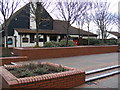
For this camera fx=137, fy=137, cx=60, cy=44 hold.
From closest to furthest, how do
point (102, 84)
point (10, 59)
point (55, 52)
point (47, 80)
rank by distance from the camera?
1. point (47, 80)
2. point (102, 84)
3. point (10, 59)
4. point (55, 52)

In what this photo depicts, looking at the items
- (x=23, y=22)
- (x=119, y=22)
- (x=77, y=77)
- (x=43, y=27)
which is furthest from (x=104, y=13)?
(x=77, y=77)

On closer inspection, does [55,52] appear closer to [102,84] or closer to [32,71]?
[32,71]

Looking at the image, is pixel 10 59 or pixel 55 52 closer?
pixel 10 59

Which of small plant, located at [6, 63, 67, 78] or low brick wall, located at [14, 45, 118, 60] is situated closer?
small plant, located at [6, 63, 67, 78]

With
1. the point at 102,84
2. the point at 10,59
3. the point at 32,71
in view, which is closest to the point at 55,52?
the point at 10,59

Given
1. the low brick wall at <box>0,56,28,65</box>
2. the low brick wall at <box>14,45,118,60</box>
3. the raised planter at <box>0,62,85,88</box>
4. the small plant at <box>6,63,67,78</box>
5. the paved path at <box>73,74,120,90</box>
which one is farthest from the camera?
the low brick wall at <box>14,45,118,60</box>

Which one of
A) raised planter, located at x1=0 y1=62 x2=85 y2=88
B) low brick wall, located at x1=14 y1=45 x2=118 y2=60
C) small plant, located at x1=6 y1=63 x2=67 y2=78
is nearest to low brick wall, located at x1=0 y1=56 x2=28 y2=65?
low brick wall, located at x1=14 y1=45 x2=118 y2=60

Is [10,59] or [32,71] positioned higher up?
[32,71]

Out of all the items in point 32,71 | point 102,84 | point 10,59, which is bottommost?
point 102,84

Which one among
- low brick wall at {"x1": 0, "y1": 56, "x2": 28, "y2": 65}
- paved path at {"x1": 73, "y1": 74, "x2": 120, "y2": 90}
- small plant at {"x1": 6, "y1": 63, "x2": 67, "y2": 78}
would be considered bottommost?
paved path at {"x1": 73, "y1": 74, "x2": 120, "y2": 90}

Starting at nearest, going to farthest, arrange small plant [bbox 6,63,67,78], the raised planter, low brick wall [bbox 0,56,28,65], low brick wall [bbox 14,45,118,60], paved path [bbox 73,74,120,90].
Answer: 1. the raised planter
2. small plant [bbox 6,63,67,78]
3. paved path [bbox 73,74,120,90]
4. low brick wall [bbox 0,56,28,65]
5. low brick wall [bbox 14,45,118,60]

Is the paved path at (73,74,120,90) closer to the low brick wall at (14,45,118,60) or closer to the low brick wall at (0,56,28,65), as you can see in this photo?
the low brick wall at (0,56,28,65)

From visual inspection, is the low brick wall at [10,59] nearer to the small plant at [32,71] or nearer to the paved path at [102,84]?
the small plant at [32,71]

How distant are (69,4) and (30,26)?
14.3 meters
